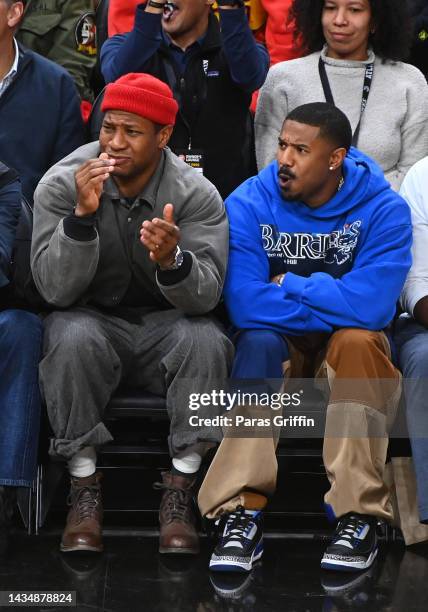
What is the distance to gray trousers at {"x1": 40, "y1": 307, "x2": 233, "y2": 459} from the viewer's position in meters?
4.06

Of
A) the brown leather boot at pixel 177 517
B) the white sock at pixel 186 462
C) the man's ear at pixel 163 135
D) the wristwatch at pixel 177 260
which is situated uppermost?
the man's ear at pixel 163 135

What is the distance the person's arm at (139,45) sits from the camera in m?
4.86

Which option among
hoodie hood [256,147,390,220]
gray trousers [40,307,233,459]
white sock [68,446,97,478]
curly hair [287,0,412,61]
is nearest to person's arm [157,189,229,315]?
gray trousers [40,307,233,459]

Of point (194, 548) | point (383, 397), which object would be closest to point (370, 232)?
point (383, 397)

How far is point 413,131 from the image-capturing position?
523 cm

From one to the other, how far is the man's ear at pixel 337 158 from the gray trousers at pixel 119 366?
2.45ft

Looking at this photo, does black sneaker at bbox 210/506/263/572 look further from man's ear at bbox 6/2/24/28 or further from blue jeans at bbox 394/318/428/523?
man's ear at bbox 6/2/24/28

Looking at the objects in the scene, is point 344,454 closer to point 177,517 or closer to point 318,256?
point 177,517

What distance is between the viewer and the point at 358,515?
405 centimetres

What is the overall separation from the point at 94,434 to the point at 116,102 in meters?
1.20

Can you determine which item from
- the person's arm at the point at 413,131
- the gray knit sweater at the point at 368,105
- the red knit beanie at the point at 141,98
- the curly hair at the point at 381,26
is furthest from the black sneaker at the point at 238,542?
the curly hair at the point at 381,26

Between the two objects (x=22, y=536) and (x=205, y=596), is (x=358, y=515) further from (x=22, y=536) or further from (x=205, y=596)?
(x=22, y=536)

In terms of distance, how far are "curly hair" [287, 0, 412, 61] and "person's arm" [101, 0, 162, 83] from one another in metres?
0.74

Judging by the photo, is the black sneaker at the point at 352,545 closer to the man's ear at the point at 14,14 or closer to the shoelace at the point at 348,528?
the shoelace at the point at 348,528
